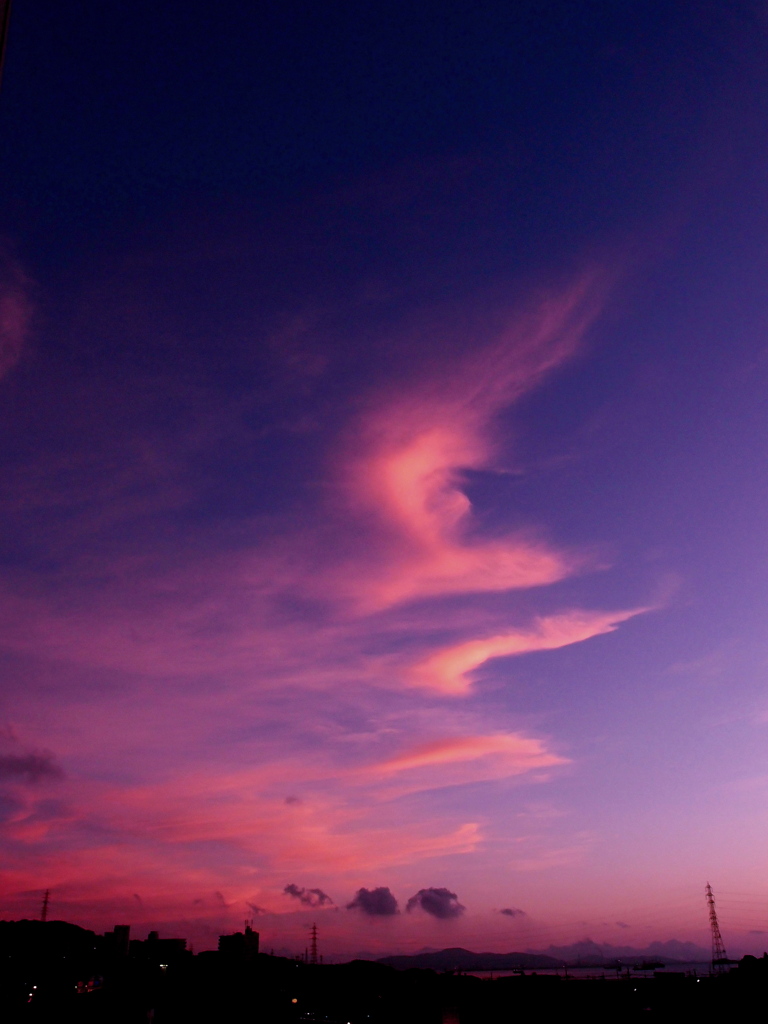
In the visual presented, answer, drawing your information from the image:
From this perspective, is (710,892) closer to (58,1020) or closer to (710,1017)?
(710,1017)

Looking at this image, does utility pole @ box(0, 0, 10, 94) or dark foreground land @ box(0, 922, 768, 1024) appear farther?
dark foreground land @ box(0, 922, 768, 1024)

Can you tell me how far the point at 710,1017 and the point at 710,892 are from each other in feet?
348

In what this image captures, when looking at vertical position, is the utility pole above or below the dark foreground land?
above

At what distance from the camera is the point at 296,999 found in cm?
11512

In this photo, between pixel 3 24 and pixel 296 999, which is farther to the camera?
pixel 296 999

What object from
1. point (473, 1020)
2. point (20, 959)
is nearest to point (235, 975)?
point (20, 959)

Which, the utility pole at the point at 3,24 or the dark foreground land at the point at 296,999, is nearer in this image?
the utility pole at the point at 3,24

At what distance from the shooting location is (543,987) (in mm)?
163000

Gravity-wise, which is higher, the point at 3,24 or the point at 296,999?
the point at 3,24

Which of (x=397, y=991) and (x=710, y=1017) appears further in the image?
(x=397, y=991)

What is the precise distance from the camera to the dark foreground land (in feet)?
297

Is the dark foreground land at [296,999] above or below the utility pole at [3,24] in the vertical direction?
below

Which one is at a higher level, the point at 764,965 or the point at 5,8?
the point at 5,8

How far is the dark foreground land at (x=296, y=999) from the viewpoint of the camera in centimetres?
9050
